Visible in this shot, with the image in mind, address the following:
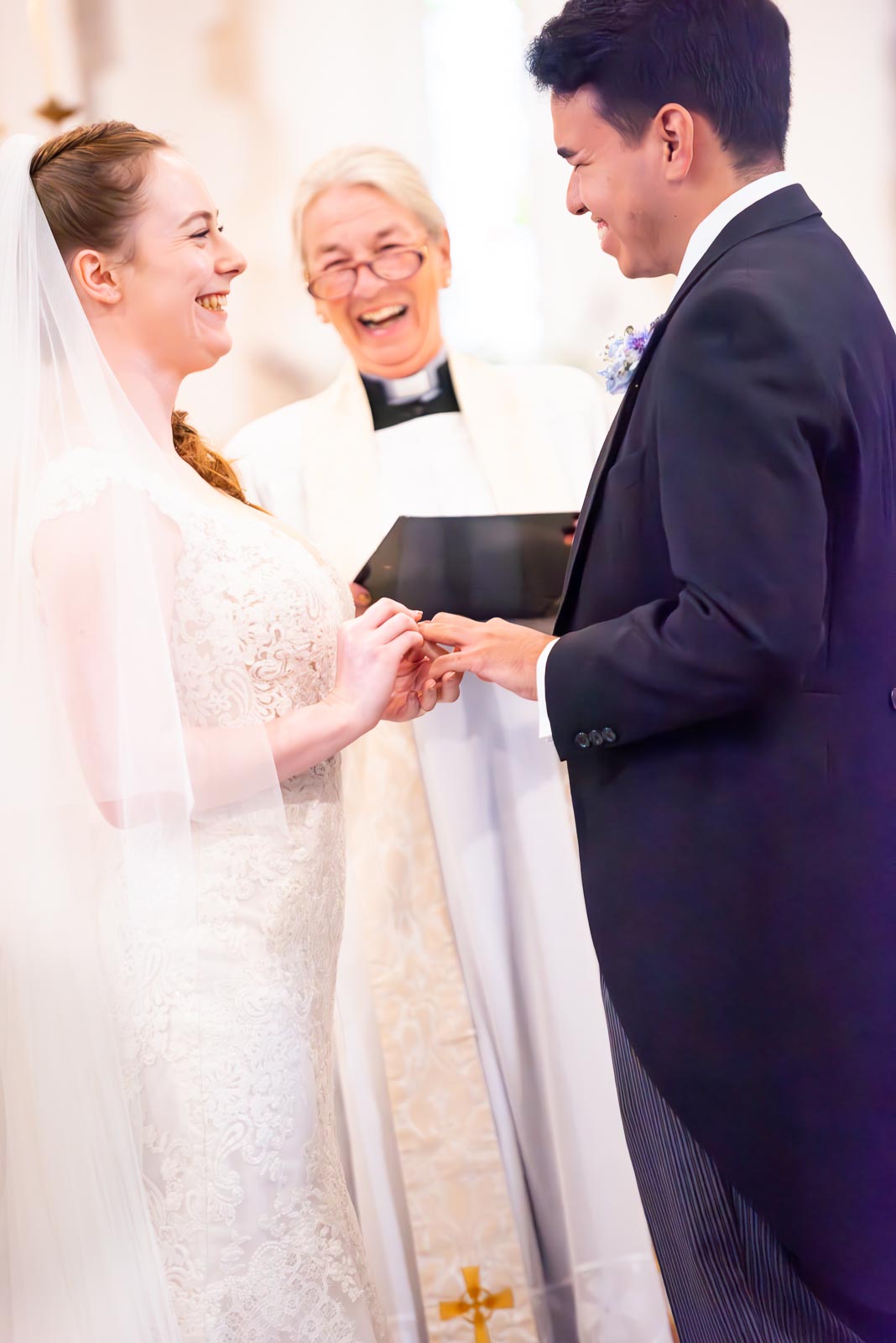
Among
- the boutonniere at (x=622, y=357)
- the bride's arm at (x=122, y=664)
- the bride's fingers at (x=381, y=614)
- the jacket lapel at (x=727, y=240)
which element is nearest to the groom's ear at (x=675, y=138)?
the jacket lapel at (x=727, y=240)

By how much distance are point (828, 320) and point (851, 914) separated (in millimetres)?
707

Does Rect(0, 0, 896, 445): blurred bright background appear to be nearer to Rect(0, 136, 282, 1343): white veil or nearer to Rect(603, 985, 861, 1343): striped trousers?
Rect(0, 136, 282, 1343): white veil

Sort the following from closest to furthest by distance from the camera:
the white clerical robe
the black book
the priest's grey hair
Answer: the black book → the white clerical robe → the priest's grey hair

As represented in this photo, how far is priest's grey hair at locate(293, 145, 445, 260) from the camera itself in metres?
2.54

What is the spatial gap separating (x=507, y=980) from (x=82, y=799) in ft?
3.78

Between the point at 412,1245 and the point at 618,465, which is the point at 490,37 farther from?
the point at 412,1245

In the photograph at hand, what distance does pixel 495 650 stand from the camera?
68.4 inches

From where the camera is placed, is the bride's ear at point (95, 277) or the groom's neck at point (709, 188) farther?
the bride's ear at point (95, 277)

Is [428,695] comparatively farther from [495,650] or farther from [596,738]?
[596,738]

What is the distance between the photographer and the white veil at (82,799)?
1.52 meters

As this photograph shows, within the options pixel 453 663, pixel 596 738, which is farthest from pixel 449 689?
pixel 596 738

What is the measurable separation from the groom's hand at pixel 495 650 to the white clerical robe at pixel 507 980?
64 centimetres

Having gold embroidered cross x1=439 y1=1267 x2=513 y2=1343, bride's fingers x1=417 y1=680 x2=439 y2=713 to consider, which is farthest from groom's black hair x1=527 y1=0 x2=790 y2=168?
gold embroidered cross x1=439 y1=1267 x2=513 y2=1343

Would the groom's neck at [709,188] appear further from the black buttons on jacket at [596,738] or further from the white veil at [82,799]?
the white veil at [82,799]
